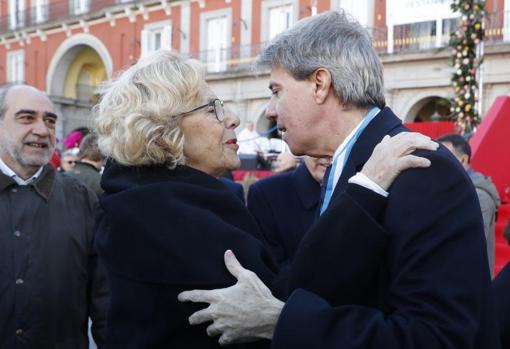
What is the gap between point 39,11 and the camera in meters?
30.1

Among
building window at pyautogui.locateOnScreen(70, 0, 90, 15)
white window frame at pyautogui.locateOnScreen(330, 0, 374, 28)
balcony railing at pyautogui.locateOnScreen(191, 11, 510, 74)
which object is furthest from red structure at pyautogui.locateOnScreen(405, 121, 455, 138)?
building window at pyautogui.locateOnScreen(70, 0, 90, 15)

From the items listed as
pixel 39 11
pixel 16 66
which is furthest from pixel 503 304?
pixel 16 66

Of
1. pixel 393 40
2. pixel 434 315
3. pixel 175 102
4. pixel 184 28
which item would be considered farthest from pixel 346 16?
pixel 184 28

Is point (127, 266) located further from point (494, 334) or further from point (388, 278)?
point (494, 334)

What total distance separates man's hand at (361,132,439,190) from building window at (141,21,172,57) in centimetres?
2251

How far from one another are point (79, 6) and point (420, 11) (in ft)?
66.2

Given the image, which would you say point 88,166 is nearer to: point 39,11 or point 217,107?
point 217,107

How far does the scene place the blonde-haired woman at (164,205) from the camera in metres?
1.83

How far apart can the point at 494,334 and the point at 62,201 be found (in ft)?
7.37

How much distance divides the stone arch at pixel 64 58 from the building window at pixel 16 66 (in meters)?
1.99

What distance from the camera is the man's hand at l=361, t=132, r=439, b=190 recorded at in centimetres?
153

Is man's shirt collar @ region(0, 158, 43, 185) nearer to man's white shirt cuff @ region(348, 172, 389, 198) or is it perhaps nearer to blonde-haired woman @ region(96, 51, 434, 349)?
blonde-haired woman @ region(96, 51, 434, 349)

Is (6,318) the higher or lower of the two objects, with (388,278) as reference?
lower

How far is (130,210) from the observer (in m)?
1.89
